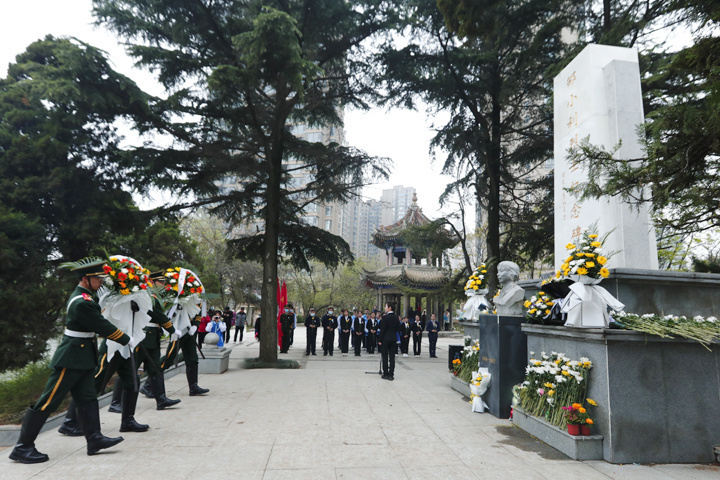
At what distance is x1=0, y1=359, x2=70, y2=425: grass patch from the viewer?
21.1ft

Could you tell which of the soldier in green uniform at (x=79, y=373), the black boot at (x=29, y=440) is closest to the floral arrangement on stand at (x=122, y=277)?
the soldier in green uniform at (x=79, y=373)

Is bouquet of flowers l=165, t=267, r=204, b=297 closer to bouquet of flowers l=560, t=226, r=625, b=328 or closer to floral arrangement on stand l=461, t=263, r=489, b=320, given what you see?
floral arrangement on stand l=461, t=263, r=489, b=320

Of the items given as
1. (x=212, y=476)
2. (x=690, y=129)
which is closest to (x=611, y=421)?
(x=690, y=129)

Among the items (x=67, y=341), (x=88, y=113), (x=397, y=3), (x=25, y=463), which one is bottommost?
(x=25, y=463)

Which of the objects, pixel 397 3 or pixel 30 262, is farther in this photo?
pixel 397 3

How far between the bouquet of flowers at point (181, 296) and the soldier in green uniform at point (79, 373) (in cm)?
265

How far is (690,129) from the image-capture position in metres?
3.97

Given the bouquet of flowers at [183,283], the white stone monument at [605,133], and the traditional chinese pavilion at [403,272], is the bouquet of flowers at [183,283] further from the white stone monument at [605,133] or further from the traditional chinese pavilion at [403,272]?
the traditional chinese pavilion at [403,272]

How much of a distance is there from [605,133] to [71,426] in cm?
844

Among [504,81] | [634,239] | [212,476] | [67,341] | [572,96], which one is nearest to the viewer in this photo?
[212,476]

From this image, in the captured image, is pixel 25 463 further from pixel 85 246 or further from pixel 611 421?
pixel 85 246

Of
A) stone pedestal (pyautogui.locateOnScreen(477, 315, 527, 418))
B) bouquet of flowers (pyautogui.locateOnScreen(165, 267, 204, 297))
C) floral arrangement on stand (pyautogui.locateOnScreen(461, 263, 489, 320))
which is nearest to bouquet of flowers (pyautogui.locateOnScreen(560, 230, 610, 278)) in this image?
stone pedestal (pyautogui.locateOnScreen(477, 315, 527, 418))

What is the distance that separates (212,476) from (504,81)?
45.3 feet

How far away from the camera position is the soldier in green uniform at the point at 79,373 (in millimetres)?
4203
